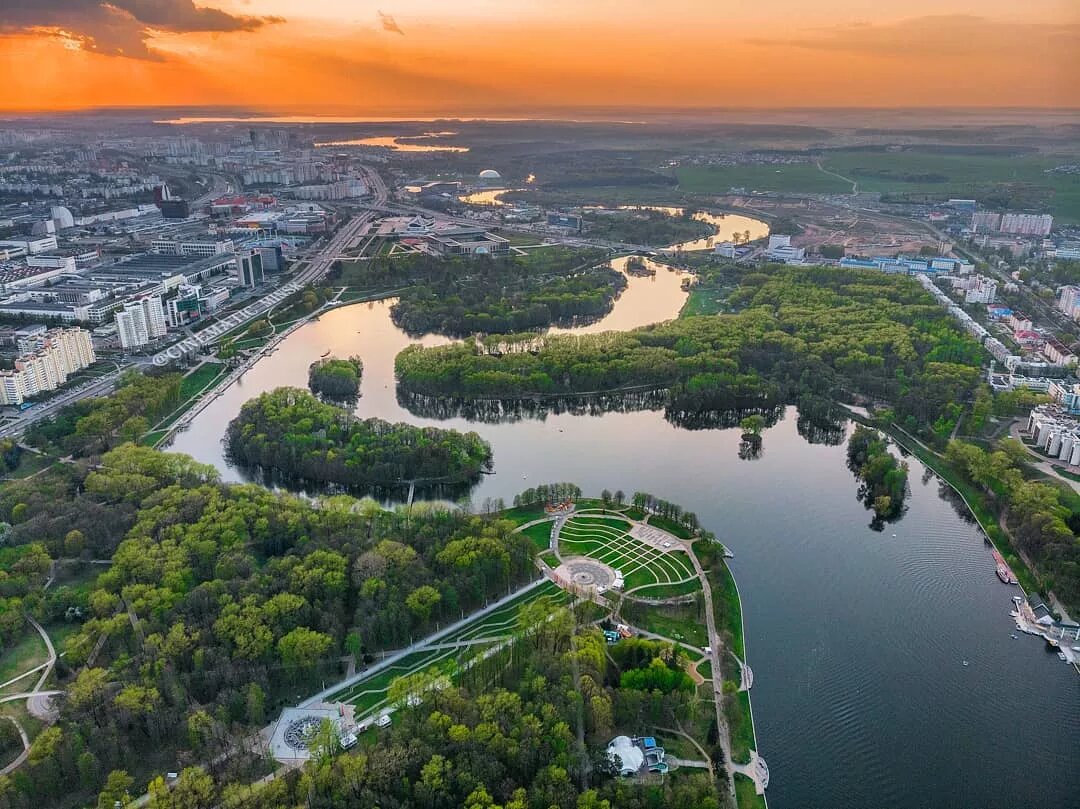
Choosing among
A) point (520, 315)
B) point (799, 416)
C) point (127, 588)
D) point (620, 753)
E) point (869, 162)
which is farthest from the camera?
point (869, 162)

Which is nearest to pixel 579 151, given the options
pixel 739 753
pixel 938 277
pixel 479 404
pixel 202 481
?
pixel 938 277

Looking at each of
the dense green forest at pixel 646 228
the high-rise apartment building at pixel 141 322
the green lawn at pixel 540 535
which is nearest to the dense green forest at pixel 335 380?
the high-rise apartment building at pixel 141 322

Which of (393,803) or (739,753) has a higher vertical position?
(393,803)

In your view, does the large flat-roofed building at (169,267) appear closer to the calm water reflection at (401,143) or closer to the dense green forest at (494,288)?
the dense green forest at (494,288)

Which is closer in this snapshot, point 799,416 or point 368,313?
point 799,416

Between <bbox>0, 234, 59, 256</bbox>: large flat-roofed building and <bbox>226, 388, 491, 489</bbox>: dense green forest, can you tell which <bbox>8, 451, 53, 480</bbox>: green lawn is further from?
<bbox>0, 234, 59, 256</bbox>: large flat-roofed building

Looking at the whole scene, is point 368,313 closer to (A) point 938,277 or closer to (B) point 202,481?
(B) point 202,481

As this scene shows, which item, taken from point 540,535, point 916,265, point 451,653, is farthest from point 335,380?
point 916,265
